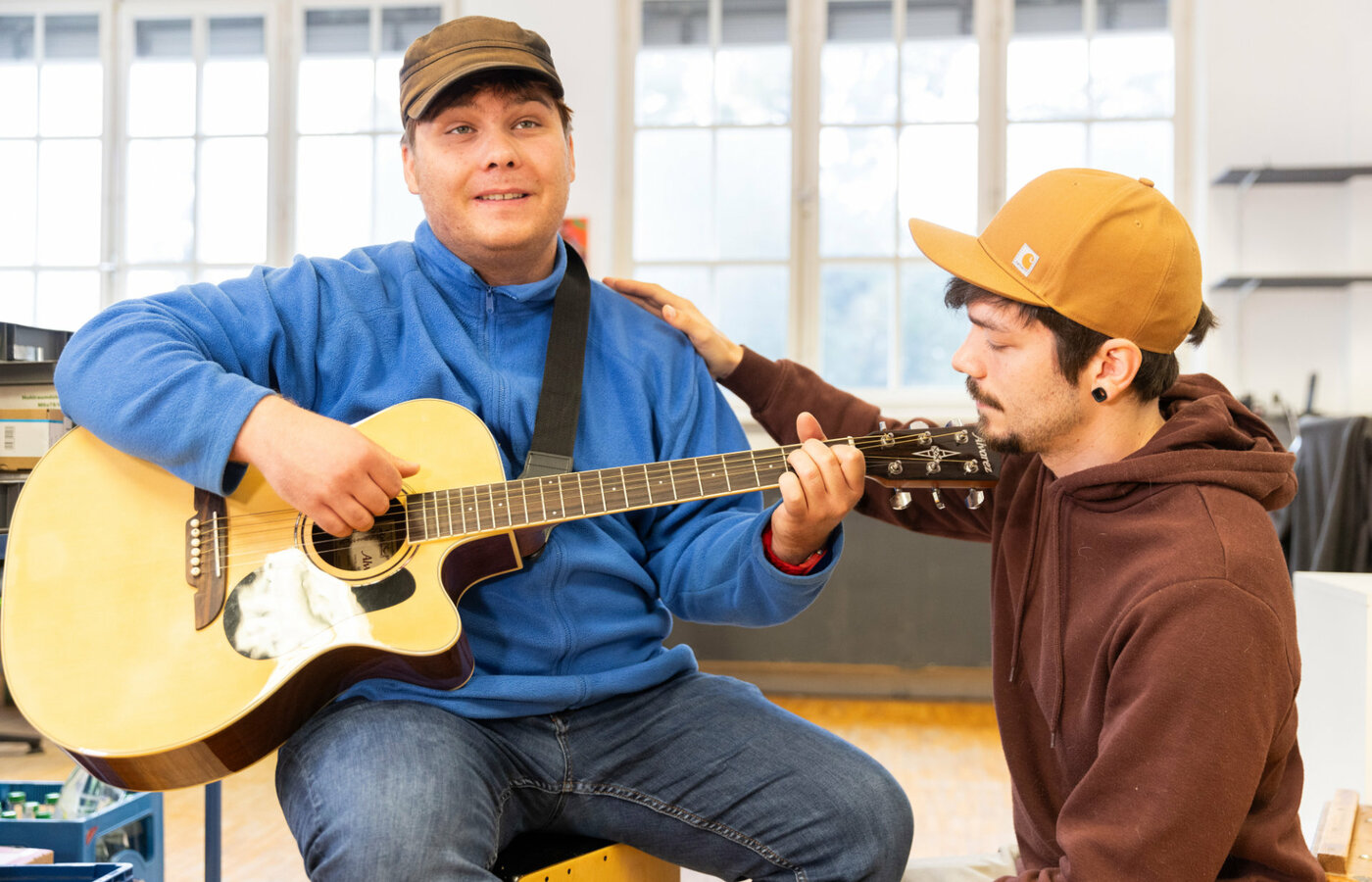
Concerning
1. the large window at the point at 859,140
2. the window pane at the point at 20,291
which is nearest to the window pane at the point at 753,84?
the large window at the point at 859,140

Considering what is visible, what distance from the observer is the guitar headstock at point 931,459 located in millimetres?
1387

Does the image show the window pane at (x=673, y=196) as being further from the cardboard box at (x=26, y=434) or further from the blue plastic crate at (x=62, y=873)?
the blue plastic crate at (x=62, y=873)

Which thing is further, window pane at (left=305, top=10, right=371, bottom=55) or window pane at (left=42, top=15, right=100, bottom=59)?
window pane at (left=42, top=15, right=100, bottom=59)

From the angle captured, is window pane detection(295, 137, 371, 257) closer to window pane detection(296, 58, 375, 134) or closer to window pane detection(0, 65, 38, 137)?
window pane detection(296, 58, 375, 134)

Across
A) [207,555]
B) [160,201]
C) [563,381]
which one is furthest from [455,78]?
[160,201]

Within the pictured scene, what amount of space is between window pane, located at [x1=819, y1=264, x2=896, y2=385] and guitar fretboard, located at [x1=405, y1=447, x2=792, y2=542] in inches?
125

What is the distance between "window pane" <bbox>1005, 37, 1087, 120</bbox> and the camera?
4414 millimetres

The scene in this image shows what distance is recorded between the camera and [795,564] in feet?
4.69

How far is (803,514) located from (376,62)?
410 cm

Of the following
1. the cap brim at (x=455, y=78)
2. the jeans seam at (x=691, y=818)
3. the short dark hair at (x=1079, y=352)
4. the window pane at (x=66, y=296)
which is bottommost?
the jeans seam at (x=691, y=818)

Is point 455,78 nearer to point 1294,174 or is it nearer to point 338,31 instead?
point 338,31

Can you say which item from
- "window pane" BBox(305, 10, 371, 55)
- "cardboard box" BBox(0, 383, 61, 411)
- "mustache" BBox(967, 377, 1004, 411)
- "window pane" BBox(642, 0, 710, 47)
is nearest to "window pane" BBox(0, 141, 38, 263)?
"window pane" BBox(305, 10, 371, 55)

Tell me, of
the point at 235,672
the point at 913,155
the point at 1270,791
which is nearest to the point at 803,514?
the point at 1270,791

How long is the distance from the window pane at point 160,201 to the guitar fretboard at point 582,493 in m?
4.08
